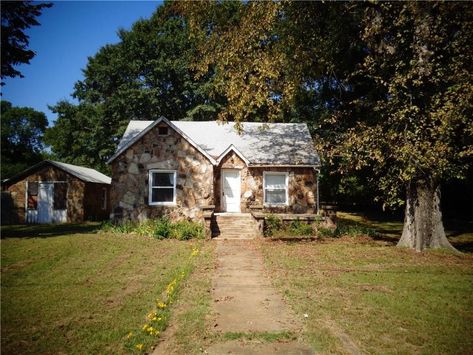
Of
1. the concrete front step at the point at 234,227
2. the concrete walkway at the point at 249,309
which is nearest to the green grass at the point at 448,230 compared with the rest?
the concrete front step at the point at 234,227

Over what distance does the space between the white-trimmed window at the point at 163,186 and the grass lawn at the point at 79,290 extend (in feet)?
15.5

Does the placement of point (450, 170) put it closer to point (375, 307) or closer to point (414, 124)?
point (414, 124)

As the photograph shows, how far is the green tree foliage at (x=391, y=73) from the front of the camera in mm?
10938

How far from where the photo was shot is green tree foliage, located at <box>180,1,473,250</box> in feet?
35.9

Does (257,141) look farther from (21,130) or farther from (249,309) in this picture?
(21,130)

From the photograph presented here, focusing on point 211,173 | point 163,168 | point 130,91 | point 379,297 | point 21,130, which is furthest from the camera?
point 21,130

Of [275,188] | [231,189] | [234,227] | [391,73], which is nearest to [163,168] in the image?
[231,189]

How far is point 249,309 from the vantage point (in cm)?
658

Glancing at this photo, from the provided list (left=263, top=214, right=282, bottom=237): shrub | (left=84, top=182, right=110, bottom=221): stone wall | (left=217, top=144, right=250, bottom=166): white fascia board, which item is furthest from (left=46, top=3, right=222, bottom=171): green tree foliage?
(left=263, top=214, right=282, bottom=237): shrub

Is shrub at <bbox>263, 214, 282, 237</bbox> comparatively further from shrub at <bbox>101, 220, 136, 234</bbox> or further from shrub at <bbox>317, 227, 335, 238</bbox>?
shrub at <bbox>101, 220, 136, 234</bbox>

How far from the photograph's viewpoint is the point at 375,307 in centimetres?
664

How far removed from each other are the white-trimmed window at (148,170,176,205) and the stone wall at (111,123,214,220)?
12.9 inches

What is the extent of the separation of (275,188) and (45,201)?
17.0 metres

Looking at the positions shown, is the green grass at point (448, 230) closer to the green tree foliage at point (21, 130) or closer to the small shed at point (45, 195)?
the small shed at point (45, 195)
